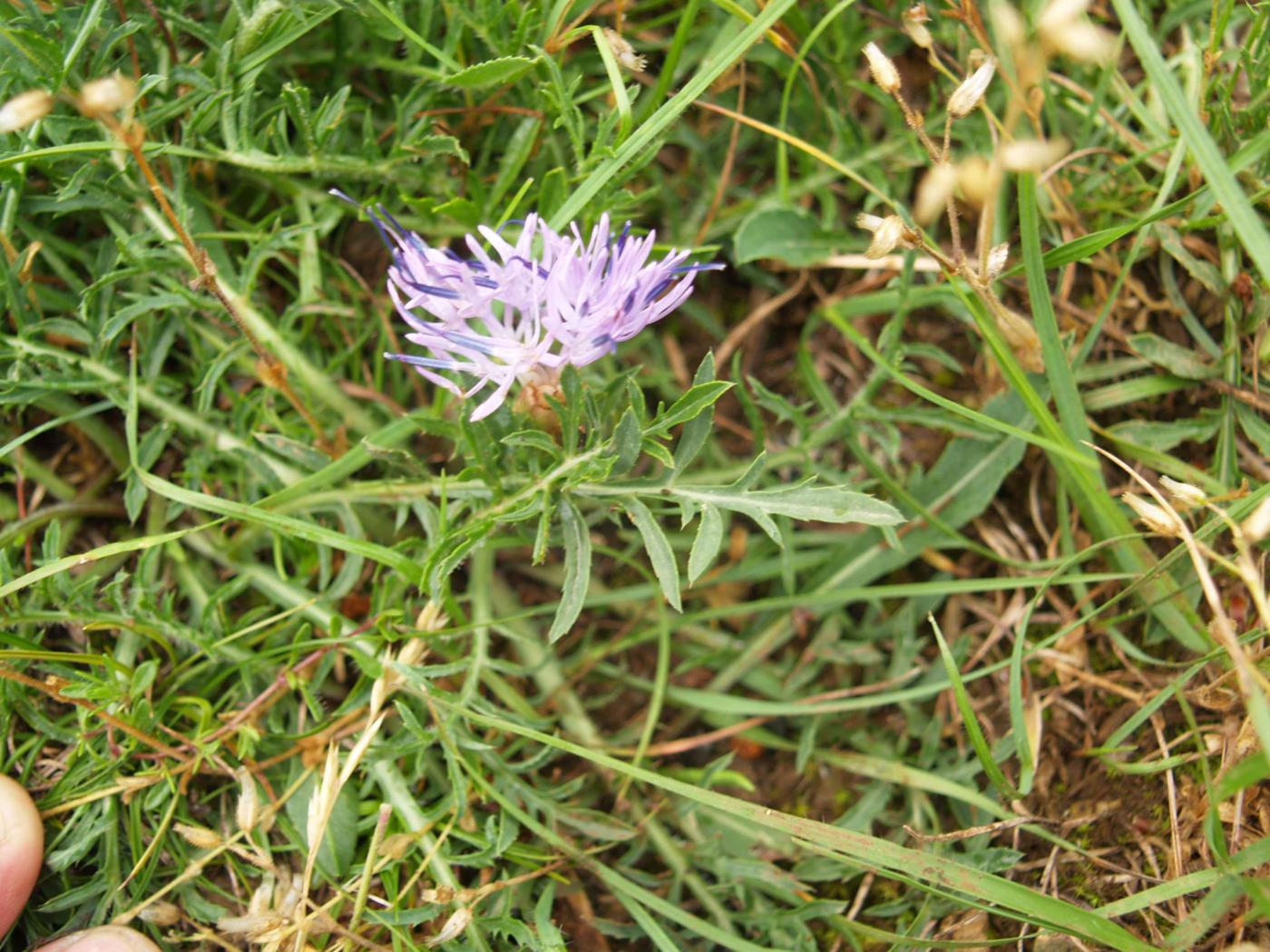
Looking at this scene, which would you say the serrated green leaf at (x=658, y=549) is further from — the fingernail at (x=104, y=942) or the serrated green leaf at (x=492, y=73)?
the fingernail at (x=104, y=942)

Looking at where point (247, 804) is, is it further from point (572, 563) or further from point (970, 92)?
point (970, 92)

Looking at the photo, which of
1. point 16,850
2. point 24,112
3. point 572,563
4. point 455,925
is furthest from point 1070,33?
point 16,850

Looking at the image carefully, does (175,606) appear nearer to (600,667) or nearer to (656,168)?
(600,667)

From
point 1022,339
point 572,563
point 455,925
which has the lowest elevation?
point 455,925

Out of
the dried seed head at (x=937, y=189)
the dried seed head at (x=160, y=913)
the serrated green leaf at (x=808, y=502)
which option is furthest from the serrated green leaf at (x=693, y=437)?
the dried seed head at (x=160, y=913)

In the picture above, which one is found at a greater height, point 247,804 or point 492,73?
point 492,73

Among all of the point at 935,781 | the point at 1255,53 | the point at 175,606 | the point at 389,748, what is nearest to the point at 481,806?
the point at 389,748
